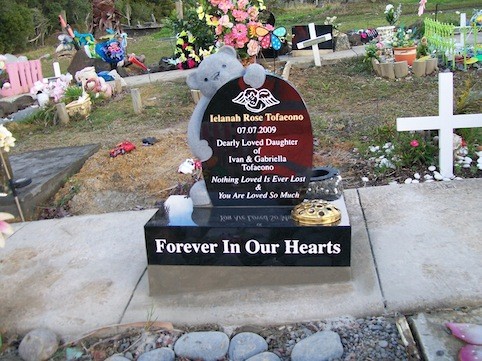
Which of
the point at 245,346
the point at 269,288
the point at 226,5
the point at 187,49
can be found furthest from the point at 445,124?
the point at 187,49

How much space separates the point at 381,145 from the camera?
5.35 meters

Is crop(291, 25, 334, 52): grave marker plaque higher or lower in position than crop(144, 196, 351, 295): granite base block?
higher

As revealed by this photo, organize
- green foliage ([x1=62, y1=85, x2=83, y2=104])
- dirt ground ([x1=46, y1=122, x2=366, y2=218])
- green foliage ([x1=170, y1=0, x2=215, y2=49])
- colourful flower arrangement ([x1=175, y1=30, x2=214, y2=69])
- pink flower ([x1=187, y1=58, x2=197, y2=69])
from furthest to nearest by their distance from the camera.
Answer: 1. pink flower ([x1=187, y1=58, x2=197, y2=69])
2. colourful flower arrangement ([x1=175, y1=30, x2=214, y2=69])
3. green foliage ([x1=170, y1=0, x2=215, y2=49])
4. green foliage ([x1=62, y1=85, x2=83, y2=104])
5. dirt ground ([x1=46, y1=122, x2=366, y2=218])

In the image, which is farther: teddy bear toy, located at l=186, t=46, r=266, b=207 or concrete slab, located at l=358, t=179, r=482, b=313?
teddy bear toy, located at l=186, t=46, r=266, b=207

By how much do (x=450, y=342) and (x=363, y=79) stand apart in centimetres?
742

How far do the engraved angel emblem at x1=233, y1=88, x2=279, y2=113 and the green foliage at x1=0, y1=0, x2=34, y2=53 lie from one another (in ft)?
89.2

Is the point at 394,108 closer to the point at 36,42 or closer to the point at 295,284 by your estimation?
the point at 295,284

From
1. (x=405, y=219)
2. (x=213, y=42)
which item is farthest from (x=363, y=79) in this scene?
(x=405, y=219)

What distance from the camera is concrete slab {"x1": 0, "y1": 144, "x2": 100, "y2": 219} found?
4902 mm

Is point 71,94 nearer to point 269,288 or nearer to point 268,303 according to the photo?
point 269,288

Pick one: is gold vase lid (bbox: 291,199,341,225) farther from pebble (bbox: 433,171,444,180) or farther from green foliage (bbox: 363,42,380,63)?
→ green foliage (bbox: 363,42,380,63)

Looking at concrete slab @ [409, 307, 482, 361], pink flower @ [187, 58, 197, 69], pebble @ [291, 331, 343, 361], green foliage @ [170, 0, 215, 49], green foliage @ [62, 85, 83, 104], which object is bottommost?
pebble @ [291, 331, 343, 361]

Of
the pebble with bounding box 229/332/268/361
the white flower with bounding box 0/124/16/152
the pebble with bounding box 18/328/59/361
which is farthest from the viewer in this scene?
the white flower with bounding box 0/124/16/152

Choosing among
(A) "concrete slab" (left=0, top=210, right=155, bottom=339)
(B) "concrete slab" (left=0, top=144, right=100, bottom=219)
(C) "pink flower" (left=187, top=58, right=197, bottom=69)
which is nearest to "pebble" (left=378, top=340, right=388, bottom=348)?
(A) "concrete slab" (left=0, top=210, right=155, bottom=339)
